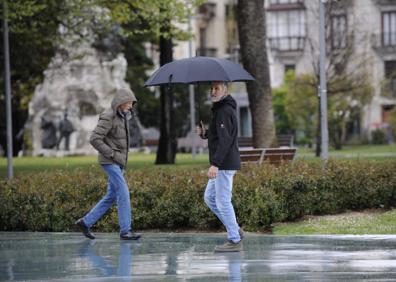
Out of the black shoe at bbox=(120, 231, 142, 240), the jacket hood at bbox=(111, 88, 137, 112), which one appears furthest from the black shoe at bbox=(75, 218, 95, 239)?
the jacket hood at bbox=(111, 88, 137, 112)

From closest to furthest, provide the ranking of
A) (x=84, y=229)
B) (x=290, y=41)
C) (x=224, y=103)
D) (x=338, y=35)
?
(x=224, y=103) → (x=84, y=229) → (x=338, y=35) → (x=290, y=41)

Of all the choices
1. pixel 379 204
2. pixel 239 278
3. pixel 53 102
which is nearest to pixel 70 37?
pixel 53 102

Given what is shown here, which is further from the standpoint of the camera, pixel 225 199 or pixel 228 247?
pixel 228 247

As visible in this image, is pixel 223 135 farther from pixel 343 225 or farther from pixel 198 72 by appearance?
pixel 343 225

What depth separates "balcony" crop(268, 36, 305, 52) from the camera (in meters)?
86.6

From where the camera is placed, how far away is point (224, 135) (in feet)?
42.3

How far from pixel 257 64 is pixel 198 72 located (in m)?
12.3

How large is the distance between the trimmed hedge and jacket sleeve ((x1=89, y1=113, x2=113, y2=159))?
2338 mm

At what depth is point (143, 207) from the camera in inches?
656

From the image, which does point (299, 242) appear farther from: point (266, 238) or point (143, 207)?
point (143, 207)

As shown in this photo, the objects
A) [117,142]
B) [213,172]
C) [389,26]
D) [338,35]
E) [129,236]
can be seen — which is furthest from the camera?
[389,26]

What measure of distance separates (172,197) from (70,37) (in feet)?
83.4

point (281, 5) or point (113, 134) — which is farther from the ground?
point (281, 5)

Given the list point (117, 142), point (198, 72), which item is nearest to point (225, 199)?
point (198, 72)
